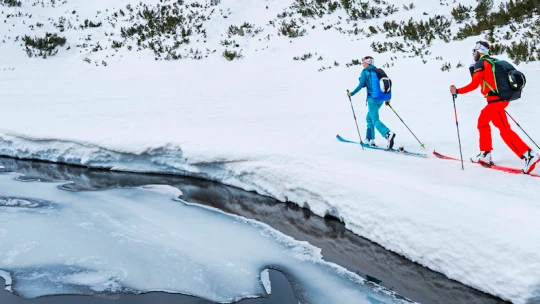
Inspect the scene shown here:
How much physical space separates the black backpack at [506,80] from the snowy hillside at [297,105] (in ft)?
3.46

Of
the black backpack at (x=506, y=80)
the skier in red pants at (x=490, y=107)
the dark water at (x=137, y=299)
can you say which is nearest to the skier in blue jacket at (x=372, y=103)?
the skier in red pants at (x=490, y=107)

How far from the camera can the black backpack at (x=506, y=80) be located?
19.0 feet

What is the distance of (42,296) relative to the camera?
464cm

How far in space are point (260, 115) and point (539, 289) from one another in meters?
7.32

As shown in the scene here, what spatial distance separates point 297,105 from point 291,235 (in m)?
5.95

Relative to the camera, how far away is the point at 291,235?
6.00 metres

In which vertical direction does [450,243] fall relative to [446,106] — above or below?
below

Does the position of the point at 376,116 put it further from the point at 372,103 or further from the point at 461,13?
the point at 461,13

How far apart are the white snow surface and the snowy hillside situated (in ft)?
3.14

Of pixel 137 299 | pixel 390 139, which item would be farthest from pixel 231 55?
pixel 137 299

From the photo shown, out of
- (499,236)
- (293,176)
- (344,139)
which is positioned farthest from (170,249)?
(344,139)

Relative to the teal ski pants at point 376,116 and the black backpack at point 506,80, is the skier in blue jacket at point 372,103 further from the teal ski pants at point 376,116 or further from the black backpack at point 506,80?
the black backpack at point 506,80

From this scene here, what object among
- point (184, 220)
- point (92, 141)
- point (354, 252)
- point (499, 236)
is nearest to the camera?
point (499, 236)

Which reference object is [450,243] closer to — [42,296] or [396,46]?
[42,296]
